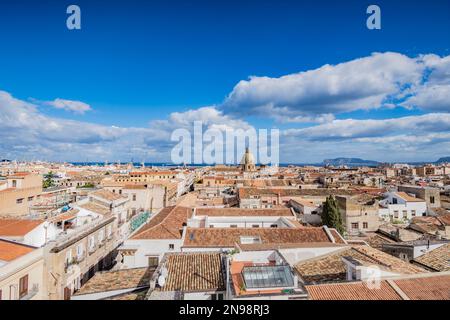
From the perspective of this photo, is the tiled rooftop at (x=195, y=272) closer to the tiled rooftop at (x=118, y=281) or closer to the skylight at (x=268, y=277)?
the tiled rooftop at (x=118, y=281)

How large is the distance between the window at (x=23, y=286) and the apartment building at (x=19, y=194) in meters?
9.35

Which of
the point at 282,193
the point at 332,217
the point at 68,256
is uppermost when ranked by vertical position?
the point at 282,193

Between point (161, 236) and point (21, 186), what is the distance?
493 inches

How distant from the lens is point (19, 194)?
18.8 m

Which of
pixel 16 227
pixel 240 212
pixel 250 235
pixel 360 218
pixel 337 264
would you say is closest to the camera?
pixel 337 264

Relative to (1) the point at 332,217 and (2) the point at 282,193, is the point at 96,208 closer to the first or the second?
(1) the point at 332,217

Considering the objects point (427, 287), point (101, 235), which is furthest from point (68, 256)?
point (427, 287)

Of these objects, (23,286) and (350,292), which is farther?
(23,286)

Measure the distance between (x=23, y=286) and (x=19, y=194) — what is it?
1166cm

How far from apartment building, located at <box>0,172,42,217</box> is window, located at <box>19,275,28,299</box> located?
30.7ft

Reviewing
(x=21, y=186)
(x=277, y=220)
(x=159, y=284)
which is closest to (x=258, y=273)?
(x=159, y=284)
